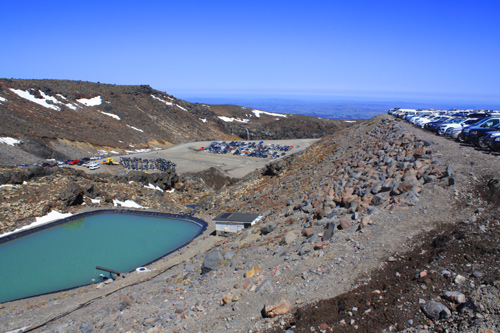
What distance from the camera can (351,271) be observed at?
28.0 ft

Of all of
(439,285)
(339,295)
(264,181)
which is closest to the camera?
(439,285)

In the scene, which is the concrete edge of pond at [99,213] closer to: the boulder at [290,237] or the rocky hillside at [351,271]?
the rocky hillside at [351,271]

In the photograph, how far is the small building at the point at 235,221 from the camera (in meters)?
17.9

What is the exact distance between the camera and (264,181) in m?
27.4

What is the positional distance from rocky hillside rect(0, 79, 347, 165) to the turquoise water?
23.2m

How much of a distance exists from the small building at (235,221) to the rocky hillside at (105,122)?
32636mm

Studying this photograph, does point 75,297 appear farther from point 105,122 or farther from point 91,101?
point 91,101

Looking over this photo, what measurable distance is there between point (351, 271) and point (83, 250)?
16.5 metres

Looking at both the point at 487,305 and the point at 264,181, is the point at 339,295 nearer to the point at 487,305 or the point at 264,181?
the point at 487,305

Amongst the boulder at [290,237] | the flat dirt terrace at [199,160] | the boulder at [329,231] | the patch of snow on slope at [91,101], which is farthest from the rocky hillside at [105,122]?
the boulder at [329,231]

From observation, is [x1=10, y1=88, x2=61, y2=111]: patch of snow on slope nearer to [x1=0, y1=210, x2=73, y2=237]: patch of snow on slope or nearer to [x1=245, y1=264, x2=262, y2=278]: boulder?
[x1=0, y1=210, x2=73, y2=237]: patch of snow on slope

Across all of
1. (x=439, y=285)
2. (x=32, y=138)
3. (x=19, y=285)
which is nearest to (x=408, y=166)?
(x=439, y=285)

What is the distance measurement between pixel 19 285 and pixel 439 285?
56.6ft

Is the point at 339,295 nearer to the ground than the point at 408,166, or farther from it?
nearer to the ground
